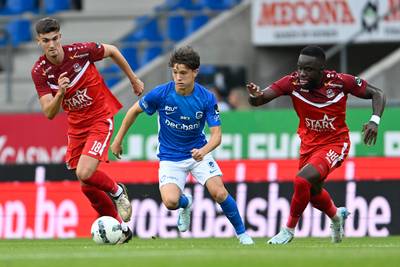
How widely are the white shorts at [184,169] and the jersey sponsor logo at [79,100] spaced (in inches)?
41.1

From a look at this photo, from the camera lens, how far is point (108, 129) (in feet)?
48.1

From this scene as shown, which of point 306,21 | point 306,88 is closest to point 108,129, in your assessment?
point 306,88

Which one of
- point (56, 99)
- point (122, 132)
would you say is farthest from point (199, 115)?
point (56, 99)

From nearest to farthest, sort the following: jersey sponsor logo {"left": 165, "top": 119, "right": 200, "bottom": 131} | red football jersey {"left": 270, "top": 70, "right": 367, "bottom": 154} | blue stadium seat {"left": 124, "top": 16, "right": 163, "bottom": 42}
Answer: jersey sponsor logo {"left": 165, "top": 119, "right": 200, "bottom": 131} < red football jersey {"left": 270, "top": 70, "right": 367, "bottom": 154} < blue stadium seat {"left": 124, "top": 16, "right": 163, "bottom": 42}

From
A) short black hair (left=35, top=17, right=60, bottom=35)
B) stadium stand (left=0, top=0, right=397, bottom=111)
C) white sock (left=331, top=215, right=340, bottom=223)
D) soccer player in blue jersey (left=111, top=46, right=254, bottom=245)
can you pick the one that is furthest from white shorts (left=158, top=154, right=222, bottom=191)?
stadium stand (left=0, top=0, right=397, bottom=111)

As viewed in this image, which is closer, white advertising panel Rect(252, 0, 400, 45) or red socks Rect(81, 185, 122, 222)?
red socks Rect(81, 185, 122, 222)

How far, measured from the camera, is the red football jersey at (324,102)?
558 inches

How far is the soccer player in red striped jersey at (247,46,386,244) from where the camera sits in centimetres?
1388

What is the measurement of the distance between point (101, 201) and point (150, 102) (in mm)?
1354

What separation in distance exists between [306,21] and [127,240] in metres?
10.8

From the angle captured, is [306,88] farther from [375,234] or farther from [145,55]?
[145,55]

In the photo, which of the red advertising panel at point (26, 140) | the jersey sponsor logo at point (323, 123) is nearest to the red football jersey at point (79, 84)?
the jersey sponsor logo at point (323, 123)

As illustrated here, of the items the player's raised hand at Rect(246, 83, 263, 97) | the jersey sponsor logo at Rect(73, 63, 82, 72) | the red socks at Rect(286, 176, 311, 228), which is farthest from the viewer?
the jersey sponsor logo at Rect(73, 63, 82, 72)

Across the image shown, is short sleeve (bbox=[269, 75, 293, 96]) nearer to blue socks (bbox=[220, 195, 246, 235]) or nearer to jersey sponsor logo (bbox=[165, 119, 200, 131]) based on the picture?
jersey sponsor logo (bbox=[165, 119, 200, 131])
